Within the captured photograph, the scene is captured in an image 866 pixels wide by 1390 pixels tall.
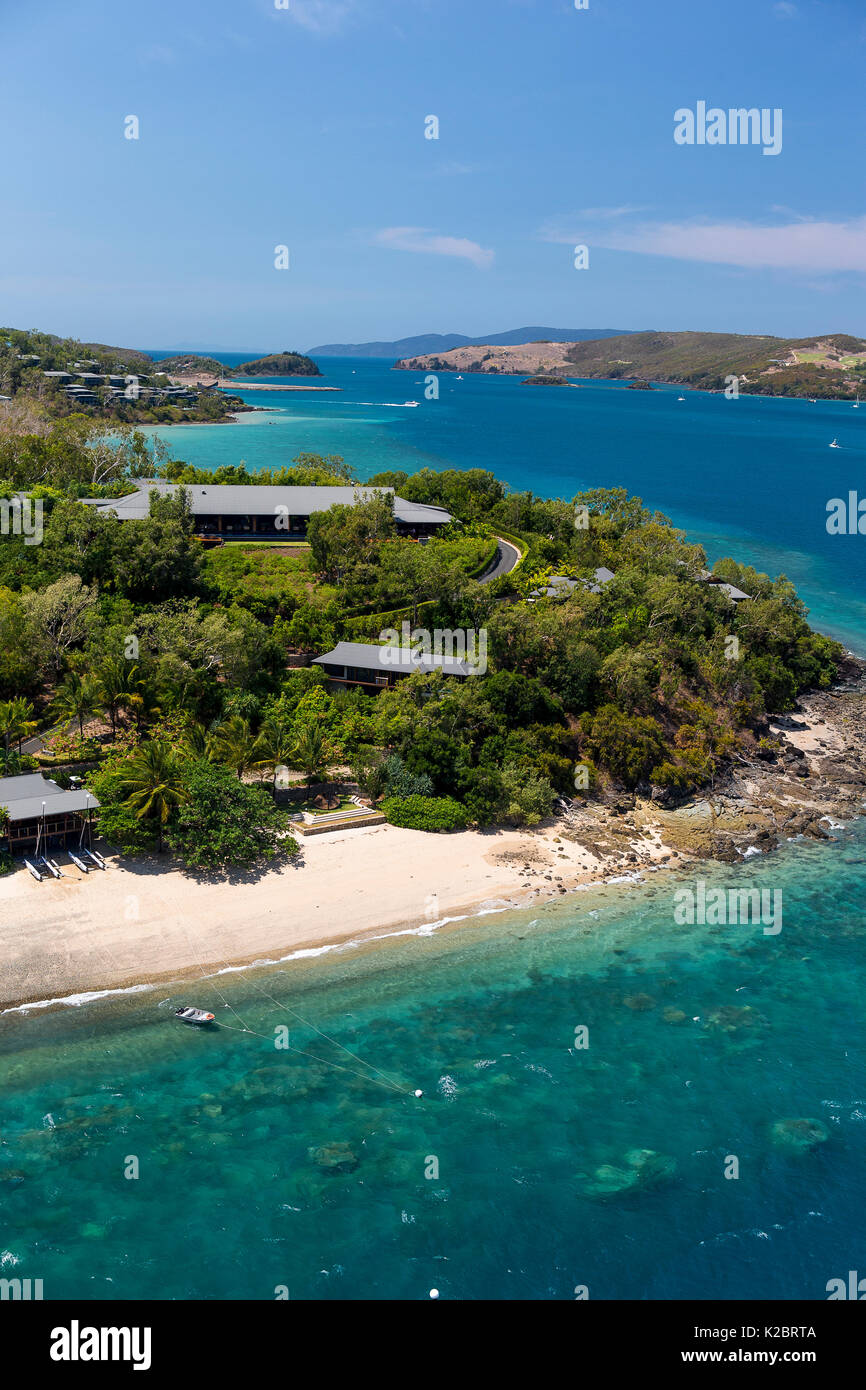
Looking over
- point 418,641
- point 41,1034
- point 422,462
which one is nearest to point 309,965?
point 41,1034

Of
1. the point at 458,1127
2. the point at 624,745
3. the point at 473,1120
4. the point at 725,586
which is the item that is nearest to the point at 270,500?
the point at 725,586

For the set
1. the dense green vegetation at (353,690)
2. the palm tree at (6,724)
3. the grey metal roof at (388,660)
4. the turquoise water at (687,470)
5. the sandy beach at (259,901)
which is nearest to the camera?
A: the sandy beach at (259,901)

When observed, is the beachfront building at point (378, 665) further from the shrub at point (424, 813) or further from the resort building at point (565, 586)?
the resort building at point (565, 586)

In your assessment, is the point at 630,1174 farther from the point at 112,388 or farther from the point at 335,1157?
the point at 112,388

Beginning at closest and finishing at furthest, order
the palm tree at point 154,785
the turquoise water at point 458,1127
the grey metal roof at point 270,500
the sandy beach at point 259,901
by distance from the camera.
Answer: the turquoise water at point 458,1127
the sandy beach at point 259,901
the palm tree at point 154,785
the grey metal roof at point 270,500

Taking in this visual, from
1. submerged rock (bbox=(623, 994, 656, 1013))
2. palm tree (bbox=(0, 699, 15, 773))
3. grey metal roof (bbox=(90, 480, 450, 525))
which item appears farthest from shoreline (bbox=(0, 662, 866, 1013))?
grey metal roof (bbox=(90, 480, 450, 525))

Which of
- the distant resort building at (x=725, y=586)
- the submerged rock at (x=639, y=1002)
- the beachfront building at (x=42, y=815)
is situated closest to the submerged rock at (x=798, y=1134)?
the submerged rock at (x=639, y=1002)

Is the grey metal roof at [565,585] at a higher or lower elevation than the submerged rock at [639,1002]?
higher
